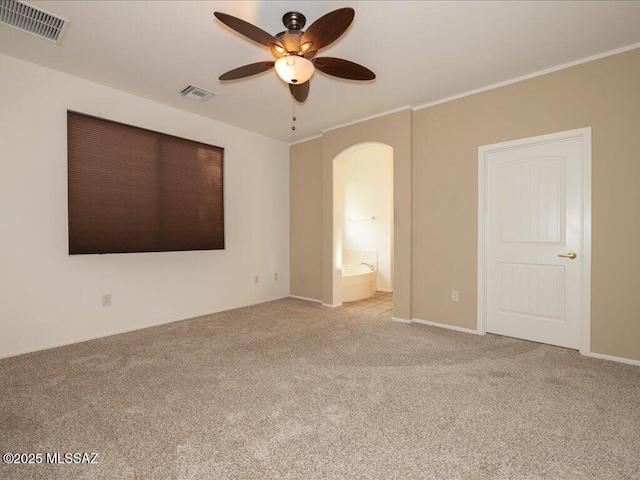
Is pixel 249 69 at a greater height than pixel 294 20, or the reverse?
pixel 294 20

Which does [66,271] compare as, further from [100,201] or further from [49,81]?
[49,81]

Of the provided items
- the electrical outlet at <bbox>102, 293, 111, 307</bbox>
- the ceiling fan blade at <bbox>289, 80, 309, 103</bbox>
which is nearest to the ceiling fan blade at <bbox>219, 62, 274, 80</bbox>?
the ceiling fan blade at <bbox>289, 80, 309, 103</bbox>

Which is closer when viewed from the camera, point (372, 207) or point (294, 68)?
point (294, 68)

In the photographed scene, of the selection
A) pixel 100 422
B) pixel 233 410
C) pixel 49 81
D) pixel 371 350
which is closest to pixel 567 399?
pixel 371 350

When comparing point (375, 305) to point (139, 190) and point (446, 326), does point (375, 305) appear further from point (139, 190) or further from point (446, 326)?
point (139, 190)

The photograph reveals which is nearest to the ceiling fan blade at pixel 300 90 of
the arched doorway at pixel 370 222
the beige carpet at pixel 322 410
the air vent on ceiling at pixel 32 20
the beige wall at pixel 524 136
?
the air vent on ceiling at pixel 32 20

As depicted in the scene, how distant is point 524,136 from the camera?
10.7 feet

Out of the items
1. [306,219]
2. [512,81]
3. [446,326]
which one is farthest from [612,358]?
[306,219]

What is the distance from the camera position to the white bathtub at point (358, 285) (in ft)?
17.2

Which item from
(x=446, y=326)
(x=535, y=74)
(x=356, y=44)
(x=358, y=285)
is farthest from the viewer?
(x=358, y=285)

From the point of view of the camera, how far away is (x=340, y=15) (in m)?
1.80

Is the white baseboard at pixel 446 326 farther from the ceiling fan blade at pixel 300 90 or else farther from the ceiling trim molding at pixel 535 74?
the ceiling fan blade at pixel 300 90

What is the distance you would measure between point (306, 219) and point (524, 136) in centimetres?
317

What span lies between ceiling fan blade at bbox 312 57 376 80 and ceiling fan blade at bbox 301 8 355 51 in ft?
0.52
